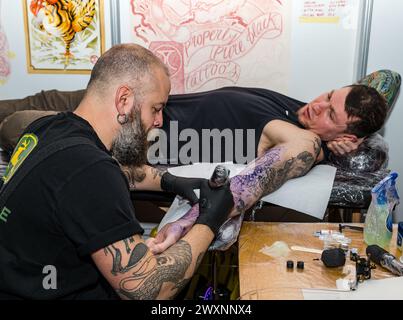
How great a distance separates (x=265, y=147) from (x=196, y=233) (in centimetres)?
83

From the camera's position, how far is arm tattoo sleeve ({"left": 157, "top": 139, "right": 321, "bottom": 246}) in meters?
1.30

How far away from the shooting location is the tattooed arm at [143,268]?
789 mm

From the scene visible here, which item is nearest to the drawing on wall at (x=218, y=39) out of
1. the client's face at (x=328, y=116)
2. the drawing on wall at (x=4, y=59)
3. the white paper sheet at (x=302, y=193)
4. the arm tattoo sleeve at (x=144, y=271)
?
the client's face at (x=328, y=116)

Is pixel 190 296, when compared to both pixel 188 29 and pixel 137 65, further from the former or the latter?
pixel 188 29

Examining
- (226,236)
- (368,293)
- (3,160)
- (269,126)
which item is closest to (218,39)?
(269,126)

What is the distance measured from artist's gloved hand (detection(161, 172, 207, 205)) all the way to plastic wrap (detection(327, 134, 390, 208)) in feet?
1.71

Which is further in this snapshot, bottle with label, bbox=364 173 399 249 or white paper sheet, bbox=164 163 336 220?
white paper sheet, bbox=164 163 336 220

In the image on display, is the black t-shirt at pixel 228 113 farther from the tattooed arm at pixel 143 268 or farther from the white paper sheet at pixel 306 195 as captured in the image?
the tattooed arm at pixel 143 268

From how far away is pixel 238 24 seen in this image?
2.25 metres

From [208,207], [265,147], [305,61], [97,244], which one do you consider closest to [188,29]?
[305,61]

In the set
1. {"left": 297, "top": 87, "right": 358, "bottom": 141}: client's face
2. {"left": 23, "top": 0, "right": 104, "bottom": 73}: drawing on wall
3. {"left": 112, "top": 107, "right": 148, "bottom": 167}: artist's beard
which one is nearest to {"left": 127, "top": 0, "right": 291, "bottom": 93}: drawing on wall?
{"left": 23, "top": 0, "right": 104, "bottom": 73}: drawing on wall

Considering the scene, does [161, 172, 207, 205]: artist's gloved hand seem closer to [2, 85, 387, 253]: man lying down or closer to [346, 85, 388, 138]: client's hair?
[2, 85, 387, 253]: man lying down

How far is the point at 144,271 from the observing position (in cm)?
83

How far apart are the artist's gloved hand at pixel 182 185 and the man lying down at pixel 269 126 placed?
0.20 ft
